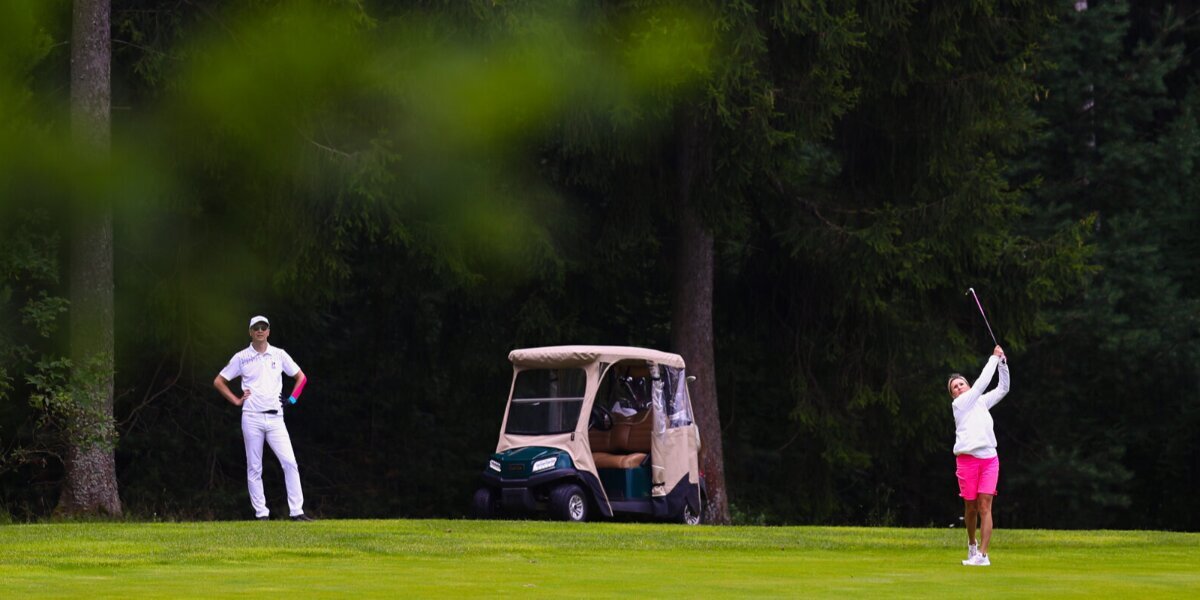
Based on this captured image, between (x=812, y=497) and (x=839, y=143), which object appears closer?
(x=839, y=143)

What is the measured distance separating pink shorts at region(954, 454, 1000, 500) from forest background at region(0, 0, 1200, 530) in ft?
30.5

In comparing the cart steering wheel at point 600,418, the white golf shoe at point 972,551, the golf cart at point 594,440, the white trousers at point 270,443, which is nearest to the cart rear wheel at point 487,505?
the golf cart at point 594,440

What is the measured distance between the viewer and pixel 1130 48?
3319 cm

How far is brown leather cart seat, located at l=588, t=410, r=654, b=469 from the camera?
19609mm

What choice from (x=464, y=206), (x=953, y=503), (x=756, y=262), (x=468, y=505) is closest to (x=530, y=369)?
(x=464, y=206)

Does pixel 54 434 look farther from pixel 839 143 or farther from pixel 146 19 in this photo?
pixel 839 143

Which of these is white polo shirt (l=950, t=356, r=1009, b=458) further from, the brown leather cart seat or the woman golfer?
the brown leather cart seat

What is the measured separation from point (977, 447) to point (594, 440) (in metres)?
7.51

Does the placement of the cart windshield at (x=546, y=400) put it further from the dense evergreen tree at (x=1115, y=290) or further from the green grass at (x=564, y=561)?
the dense evergreen tree at (x=1115, y=290)

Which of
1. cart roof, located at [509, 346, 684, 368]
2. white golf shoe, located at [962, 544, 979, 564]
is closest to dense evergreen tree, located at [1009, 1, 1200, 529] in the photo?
cart roof, located at [509, 346, 684, 368]

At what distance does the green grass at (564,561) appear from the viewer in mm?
10406

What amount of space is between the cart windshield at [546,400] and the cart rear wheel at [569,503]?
0.72 meters

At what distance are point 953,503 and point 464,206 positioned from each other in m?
14.6

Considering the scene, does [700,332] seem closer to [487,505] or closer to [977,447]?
[487,505]
